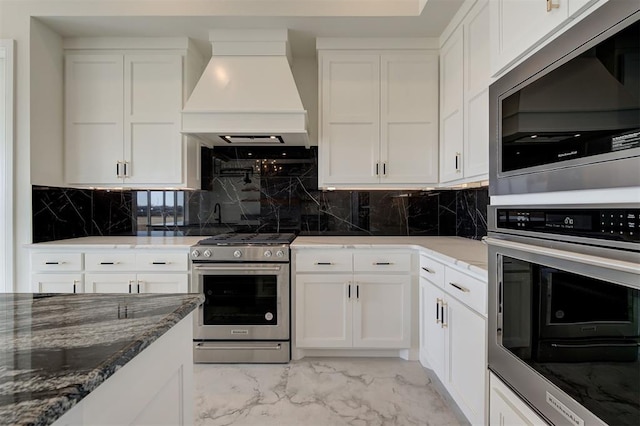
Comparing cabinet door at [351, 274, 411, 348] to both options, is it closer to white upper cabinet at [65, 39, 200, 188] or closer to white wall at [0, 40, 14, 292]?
white upper cabinet at [65, 39, 200, 188]

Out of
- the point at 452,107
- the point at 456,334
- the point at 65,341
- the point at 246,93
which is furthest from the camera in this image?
the point at 246,93

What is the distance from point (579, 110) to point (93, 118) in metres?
3.31

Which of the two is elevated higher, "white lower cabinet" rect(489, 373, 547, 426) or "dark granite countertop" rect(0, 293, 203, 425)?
"dark granite countertop" rect(0, 293, 203, 425)

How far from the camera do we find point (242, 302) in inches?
100

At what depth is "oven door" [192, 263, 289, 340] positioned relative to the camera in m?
2.53

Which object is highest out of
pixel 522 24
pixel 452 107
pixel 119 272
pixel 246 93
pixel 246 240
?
pixel 246 93

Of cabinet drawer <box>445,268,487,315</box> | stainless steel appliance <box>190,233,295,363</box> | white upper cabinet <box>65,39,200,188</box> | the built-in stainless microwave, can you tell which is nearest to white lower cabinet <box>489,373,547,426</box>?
cabinet drawer <box>445,268,487,315</box>

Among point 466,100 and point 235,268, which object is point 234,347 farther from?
point 466,100

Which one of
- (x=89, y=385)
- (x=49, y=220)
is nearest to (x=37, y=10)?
(x=49, y=220)

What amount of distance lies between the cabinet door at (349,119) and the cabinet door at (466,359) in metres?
1.35

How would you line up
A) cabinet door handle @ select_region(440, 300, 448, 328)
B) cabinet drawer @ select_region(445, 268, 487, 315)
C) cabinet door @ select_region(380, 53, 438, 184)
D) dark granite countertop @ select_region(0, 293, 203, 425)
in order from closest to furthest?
1. dark granite countertop @ select_region(0, 293, 203, 425)
2. cabinet drawer @ select_region(445, 268, 487, 315)
3. cabinet door handle @ select_region(440, 300, 448, 328)
4. cabinet door @ select_region(380, 53, 438, 184)

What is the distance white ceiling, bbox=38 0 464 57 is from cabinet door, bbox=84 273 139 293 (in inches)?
77.7

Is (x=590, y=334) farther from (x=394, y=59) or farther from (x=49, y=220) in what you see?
(x=49, y=220)

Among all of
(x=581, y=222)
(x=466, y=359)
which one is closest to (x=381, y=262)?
(x=466, y=359)
